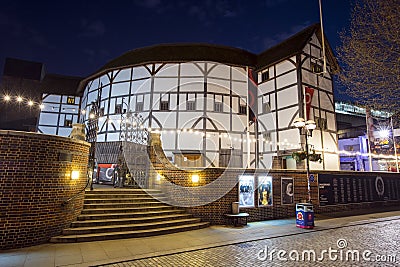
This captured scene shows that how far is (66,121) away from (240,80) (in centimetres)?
1697

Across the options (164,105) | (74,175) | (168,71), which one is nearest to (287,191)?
(74,175)

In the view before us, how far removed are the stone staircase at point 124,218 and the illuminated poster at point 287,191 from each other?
144 inches

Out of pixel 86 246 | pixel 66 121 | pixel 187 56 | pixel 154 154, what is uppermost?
pixel 187 56

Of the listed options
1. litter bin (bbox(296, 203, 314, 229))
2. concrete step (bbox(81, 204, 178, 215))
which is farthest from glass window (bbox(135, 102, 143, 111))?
litter bin (bbox(296, 203, 314, 229))

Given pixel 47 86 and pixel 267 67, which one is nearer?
pixel 267 67

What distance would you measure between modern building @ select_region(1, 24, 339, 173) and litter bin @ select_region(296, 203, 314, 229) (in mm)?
6752

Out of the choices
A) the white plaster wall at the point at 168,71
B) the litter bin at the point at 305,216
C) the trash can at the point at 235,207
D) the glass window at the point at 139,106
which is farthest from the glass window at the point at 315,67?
the glass window at the point at 139,106

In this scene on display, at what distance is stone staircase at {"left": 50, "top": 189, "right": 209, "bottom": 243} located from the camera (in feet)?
19.5

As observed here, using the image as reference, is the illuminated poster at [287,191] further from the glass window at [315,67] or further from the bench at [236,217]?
the glass window at [315,67]

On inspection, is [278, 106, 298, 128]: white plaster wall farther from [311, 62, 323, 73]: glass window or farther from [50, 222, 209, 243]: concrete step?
[50, 222, 209, 243]: concrete step

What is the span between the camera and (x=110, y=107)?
1797cm

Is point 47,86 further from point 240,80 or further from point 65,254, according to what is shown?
point 65,254

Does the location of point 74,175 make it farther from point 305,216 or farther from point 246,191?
point 305,216

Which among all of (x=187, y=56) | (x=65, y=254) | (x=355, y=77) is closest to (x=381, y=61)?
(x=355, y=77)
